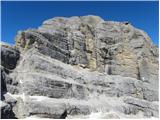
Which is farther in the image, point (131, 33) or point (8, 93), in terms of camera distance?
point (131, 33)

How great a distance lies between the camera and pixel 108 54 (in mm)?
77688

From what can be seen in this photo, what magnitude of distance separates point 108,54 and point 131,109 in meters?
17.6

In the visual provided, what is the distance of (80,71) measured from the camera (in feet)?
223

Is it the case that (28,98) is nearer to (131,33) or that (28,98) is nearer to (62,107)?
(62,107)

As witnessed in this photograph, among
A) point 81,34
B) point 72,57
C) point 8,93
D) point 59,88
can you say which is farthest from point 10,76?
point 81,34

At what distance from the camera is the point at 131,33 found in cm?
Result: 8175

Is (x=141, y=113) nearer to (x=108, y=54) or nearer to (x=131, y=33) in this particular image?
(x=108, y=54)

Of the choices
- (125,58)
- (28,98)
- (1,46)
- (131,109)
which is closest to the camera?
(28,98)

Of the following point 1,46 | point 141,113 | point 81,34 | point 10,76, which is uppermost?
point 81,34

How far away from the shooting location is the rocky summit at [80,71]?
53.1m

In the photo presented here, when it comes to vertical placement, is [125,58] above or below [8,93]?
above

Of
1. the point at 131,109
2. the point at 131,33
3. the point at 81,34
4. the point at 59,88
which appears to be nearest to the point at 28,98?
the point at 59,88

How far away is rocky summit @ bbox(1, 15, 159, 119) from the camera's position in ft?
174

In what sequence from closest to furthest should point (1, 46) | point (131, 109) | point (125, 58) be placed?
point (1, 46) → point (131, 109) → point (125, 58)
